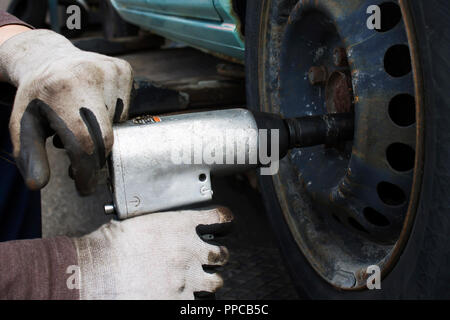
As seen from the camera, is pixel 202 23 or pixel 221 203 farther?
pixel 221 203

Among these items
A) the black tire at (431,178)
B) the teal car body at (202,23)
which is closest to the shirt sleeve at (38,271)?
the black tire at (431,178)

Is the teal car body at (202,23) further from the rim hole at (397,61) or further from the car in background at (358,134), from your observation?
the rim hole at (397,61)

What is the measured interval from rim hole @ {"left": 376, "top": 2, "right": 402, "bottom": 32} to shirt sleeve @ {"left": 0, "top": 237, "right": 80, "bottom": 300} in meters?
0.79

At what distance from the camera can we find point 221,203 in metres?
2.34

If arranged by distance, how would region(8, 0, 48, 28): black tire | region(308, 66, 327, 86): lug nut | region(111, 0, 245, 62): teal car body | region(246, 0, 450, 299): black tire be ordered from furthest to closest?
region(8, 0, 48, 28): black tire
region(111, 0, 245, 62): teal car body
region(308, 66, 327, 86): lug nut
region(246, 0, 450, 299): black tire

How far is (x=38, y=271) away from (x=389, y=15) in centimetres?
88

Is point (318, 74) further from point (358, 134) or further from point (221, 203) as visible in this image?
point (221, 203)

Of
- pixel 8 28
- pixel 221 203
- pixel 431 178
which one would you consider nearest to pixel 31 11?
pixel 221 203

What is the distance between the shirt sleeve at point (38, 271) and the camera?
830mm

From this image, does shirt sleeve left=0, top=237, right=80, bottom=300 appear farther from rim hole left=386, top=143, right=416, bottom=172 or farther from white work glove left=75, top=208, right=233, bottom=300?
rim hole left=386, top=143, right=416, bottom=172

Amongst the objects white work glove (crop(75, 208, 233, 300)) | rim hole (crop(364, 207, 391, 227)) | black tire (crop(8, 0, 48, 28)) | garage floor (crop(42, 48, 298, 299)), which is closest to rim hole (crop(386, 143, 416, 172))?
rim hole (crop(364, 207, 391, 227))

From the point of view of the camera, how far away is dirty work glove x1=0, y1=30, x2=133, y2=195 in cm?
81

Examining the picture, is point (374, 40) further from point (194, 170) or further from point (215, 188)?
point (215, 188)
